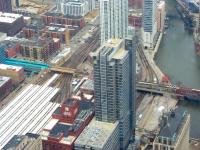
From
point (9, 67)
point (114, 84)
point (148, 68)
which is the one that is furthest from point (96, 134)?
point (9, 67)

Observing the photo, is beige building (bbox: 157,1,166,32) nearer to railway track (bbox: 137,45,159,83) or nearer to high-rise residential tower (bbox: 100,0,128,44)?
railway track (bbox: 137,45,159,83)

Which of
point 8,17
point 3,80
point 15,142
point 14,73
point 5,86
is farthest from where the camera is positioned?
point 8,17

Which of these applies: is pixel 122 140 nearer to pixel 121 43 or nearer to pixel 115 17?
pixel 121 43

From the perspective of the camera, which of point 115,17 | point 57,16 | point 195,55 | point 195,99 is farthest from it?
point 57,16

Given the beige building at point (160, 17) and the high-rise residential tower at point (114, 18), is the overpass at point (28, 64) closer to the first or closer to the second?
the high-rise residential tower at point (114, 18)

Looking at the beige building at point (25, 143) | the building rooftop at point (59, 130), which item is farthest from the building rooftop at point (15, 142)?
the building rooftop at point (59, 130)

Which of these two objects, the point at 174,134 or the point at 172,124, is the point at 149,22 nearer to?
the point at 172,124

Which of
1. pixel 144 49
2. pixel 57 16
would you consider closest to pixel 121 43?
pixel 144 49
